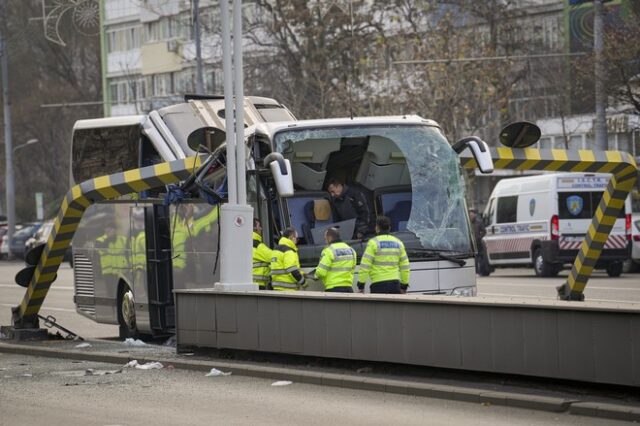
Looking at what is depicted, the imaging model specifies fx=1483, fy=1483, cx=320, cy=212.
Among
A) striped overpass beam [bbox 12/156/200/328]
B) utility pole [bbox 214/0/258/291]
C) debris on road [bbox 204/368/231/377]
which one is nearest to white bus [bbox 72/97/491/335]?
striped overpass beam [bbox 12/156/200/328]

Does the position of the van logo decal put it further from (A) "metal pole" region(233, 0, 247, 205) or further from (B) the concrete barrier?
(B) the concrete barrier

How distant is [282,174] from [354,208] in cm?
179

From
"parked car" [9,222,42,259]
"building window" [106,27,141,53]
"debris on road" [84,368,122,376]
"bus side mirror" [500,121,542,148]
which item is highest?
"building window" [106,27,141,53]

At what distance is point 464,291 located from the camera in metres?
17.0

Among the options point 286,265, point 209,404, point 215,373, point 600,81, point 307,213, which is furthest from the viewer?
point 600,81

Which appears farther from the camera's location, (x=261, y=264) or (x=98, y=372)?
(x=261, y=264)

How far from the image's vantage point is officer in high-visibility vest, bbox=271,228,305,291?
16.1 metres

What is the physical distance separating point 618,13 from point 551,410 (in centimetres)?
3715

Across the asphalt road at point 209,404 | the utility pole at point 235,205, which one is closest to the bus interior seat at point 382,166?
the utility pole at point 235,205

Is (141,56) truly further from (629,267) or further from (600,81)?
(629,267)

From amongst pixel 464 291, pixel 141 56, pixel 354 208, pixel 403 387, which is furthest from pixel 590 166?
pixel 141 56

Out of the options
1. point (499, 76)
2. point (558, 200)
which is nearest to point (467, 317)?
point (558, 200)

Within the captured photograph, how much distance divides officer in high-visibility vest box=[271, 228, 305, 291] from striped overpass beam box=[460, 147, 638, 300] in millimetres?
2890

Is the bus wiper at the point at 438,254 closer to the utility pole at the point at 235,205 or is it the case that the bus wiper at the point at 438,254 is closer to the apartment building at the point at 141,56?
the utility pole at the point at 235,205
